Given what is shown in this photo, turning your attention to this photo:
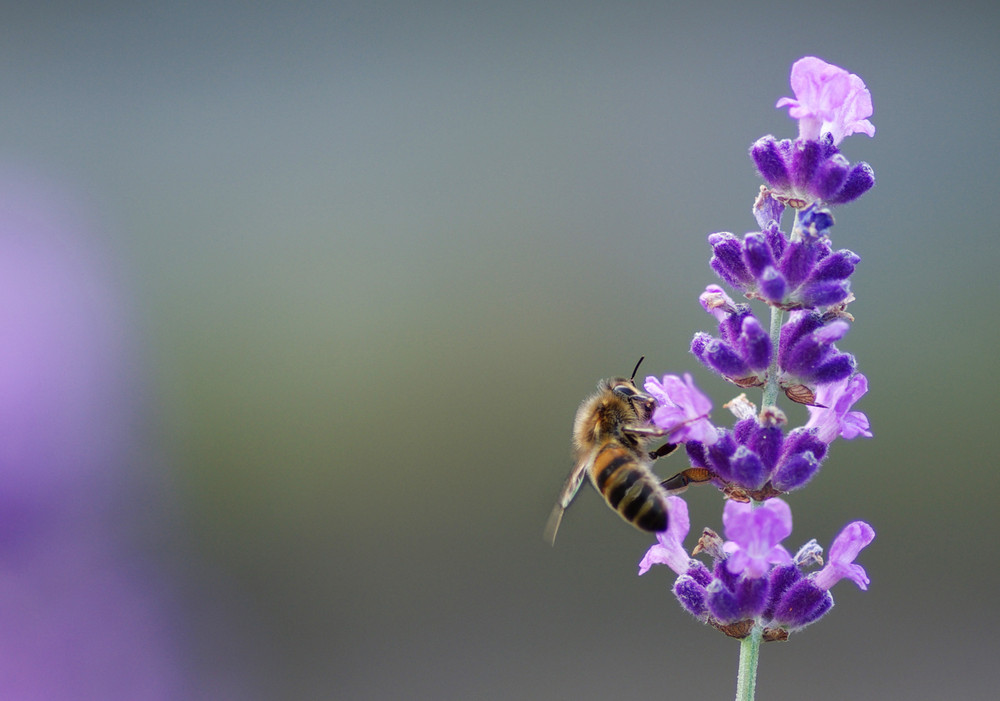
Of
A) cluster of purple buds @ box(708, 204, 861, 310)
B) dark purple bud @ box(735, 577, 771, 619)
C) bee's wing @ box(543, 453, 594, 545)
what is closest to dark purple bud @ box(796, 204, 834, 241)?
cluster of purple buds @ box(708, 204, 861, 310)

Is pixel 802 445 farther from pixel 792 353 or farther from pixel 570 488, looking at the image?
pixel 570 488

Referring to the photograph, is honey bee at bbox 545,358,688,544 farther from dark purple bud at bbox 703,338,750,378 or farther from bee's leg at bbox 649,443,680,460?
dark purple bud at bbox 703,338,750,378

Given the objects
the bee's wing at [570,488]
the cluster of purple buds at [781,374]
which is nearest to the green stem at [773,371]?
the cluster of purple buds at [781,374]

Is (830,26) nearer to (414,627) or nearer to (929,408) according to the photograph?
(929,408)

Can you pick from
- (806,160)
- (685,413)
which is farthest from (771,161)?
(685,413)

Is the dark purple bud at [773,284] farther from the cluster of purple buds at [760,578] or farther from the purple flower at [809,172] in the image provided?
the cluster of purple buds at [760,578]
